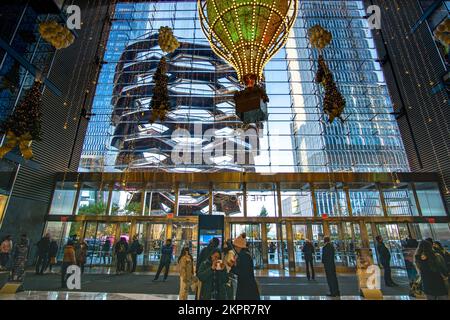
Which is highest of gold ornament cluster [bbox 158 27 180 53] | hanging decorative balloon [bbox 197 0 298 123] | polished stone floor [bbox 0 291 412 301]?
gold ornament cluster [bbox 158 27 180 53]

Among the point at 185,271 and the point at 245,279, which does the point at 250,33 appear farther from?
the point at 185,271

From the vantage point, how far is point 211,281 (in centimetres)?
338

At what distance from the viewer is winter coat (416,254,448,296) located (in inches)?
150

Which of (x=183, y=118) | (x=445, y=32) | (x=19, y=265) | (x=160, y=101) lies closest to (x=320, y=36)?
(x=445, y=32)

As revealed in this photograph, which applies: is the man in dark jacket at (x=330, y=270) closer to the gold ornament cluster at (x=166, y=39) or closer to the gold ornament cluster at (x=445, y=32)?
the gold ornament cluster at (x=445, y=32)

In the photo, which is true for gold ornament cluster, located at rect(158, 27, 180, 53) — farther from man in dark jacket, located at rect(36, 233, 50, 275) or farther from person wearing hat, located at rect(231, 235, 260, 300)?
man in dark jacket, located at rect(36, 233, 50, 275)

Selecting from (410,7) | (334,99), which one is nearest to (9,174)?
(334,99)

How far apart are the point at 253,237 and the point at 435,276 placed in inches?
265

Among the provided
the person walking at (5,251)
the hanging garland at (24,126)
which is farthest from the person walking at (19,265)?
the hanging garland at (24,126)

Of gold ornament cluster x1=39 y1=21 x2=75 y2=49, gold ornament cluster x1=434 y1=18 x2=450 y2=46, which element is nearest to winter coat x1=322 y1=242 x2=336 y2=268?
gold ornament cluster x1=434 y1=18 x2=450 y2=46

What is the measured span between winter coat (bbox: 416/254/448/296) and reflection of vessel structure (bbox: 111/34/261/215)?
373 inches

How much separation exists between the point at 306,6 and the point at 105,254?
65.2 feet

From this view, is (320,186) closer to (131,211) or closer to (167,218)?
(167,218)
